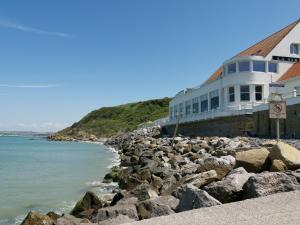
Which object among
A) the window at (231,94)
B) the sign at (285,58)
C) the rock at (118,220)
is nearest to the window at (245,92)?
the window at (231,94)

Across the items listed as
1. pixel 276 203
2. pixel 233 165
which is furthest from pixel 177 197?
pixel 276 203

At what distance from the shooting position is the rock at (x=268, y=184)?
7.59 metres

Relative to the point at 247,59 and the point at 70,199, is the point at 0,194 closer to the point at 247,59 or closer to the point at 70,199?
the point at 70,199

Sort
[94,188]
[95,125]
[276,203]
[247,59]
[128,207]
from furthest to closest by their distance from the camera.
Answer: [95,125] → [247,59] → [94,188] → [128,207] → [276,203]

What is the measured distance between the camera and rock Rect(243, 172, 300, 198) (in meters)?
7.59

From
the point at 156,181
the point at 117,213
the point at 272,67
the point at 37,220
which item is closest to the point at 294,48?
the point at 272,67

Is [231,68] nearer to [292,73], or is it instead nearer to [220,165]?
[292,73]

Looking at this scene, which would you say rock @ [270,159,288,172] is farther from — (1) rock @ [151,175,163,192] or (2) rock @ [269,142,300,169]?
(1) rock @ [151,175,163,192]

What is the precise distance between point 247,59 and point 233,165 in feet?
94.2

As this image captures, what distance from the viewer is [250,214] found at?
639 centimetres

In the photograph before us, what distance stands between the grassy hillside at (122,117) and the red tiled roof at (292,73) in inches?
3341

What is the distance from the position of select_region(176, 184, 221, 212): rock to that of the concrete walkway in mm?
333

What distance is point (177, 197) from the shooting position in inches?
370

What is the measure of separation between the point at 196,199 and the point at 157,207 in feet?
4.35
